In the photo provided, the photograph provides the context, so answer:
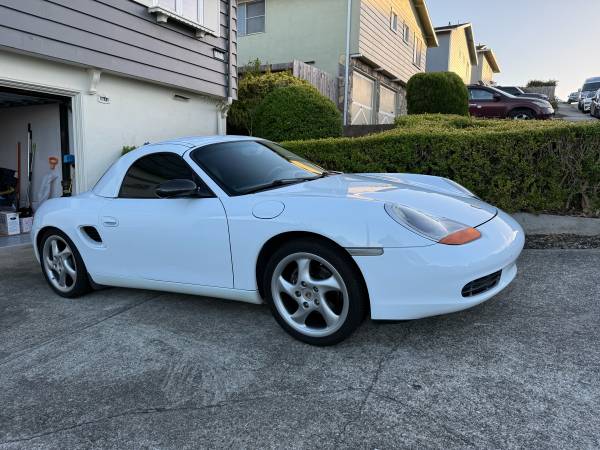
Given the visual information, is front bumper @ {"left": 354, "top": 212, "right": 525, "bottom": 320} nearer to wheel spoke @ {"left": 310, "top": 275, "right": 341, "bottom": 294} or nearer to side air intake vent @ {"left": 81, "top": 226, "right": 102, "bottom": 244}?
wheel spoke @ {"left": 310, "top": 275, "right": 341, "bottom": 294}

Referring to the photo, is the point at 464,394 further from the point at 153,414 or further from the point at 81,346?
the point at 81,346

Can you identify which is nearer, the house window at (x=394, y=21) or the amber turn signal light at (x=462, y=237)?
the amber turn signal light at (x=462, y=237)

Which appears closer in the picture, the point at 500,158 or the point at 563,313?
the point at 563,313

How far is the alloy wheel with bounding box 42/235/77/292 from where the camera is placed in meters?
4.22

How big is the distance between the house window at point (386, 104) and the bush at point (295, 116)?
954cm

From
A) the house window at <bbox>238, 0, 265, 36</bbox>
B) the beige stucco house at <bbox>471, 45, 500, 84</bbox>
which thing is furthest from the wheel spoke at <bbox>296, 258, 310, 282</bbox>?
the beige stucco house at <bbox>471, 45, 500, 84</bbox>

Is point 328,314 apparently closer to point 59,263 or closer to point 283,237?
point 283,237

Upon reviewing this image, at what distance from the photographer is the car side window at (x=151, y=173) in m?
3.63

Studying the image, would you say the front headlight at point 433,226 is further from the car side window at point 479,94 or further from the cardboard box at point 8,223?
the car side window at point 479,94

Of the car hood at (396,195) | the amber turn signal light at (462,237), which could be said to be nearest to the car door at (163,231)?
the car hood at (396,195)

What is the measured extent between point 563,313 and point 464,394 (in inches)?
56.1

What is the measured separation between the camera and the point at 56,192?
25.7 feet

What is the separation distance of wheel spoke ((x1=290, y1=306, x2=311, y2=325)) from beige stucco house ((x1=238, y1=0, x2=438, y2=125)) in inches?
477

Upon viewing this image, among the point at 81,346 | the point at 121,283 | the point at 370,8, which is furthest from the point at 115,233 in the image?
the point at 370,8
